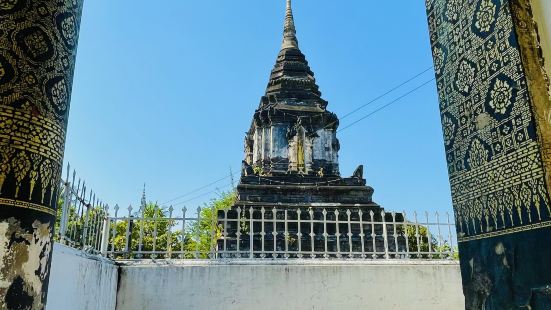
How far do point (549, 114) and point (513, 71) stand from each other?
344mm

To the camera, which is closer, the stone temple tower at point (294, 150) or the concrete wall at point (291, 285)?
the concrete wall at point (291, 285)

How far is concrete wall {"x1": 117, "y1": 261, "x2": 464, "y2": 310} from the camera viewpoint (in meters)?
5.88

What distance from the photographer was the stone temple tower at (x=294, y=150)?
13.0 m

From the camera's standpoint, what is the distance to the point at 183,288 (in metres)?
5.92

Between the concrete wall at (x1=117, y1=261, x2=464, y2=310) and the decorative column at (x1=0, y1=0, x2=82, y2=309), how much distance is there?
12.7ft

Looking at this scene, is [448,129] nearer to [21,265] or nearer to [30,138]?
[30,138]

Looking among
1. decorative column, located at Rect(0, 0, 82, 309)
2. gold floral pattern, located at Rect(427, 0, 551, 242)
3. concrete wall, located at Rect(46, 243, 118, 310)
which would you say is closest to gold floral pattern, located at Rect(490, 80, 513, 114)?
gold floral pattern, located at Rect(427, 0, 551, 242)

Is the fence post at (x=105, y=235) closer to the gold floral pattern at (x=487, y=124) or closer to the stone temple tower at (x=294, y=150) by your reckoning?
the gold floral pattern at (x=487, y=124)

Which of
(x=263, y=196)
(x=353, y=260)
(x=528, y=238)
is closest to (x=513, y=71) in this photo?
(x=528, y=238)

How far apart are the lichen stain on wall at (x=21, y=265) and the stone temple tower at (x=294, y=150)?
925 centimetres

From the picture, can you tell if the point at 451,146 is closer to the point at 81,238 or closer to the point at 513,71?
the point at 513,71

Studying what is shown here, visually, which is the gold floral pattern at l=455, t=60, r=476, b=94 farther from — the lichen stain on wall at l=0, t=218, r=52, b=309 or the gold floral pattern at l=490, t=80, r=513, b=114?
the lichen stain on wall at l=0, t=218, r=52, b=309

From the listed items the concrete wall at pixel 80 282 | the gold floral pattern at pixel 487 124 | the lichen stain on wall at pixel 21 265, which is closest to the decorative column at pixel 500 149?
the gold floral pattern at pixel 487 124

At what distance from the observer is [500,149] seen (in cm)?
273
